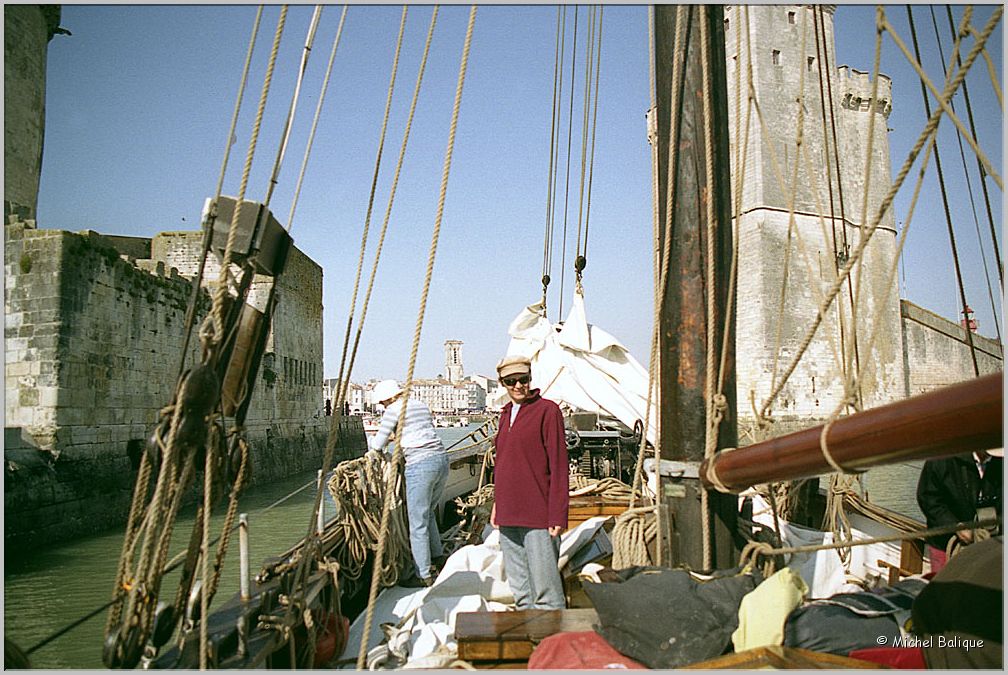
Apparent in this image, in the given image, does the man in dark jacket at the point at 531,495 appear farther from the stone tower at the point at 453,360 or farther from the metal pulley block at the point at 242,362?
the stone tower at the point at 453,360

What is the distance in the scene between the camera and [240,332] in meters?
2.14

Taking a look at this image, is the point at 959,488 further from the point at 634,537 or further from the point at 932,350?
the point at 932,350

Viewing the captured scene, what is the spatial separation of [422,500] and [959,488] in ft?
8.91

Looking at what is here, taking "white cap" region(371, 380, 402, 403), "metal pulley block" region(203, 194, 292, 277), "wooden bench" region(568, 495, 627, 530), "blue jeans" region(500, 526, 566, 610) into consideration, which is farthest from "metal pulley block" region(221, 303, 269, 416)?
"wooden bench" region(568, 495, 627, 530)

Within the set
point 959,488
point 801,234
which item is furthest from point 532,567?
point 801,234

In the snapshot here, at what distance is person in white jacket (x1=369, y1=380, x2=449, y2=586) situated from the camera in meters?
3.63

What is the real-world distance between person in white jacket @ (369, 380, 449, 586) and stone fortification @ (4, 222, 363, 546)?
5.95 metres

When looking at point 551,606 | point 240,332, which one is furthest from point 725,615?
point 240,332

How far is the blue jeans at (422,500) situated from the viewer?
11.9ft

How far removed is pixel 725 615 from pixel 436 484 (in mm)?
2294

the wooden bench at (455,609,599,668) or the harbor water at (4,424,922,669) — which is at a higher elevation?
the wooden bench at (455,609,599,668)

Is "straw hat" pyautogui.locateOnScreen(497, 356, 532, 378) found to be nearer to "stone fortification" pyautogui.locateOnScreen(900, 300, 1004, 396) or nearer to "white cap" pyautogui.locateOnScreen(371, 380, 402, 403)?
"white cap" pyautogui.locateOnScreen(371, 380, 402, 403)

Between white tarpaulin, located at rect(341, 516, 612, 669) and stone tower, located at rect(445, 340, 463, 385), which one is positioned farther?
stone tower, located at rect(445, 340, 463, 385)

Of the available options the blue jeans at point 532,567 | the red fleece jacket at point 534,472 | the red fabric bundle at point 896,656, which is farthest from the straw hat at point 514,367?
the red fabric bundle at point 896,656
